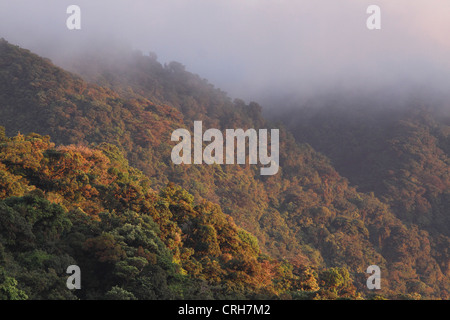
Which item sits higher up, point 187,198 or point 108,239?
point 187,198

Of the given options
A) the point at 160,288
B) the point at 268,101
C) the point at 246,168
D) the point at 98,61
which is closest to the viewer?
the point at 160,288

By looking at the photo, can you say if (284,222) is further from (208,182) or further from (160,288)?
(160,288)

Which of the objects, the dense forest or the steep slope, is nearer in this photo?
the steep slope

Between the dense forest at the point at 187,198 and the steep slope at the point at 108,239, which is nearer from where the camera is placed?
the steep slope at the point at 108,239

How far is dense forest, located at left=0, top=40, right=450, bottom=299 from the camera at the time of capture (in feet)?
78.4

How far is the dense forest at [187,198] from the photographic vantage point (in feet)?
78.4

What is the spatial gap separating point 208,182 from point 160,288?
4314 centimetres

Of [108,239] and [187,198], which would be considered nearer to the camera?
[108,239]

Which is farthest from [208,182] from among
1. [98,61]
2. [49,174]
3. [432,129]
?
[432,129]

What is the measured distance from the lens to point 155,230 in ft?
93.4

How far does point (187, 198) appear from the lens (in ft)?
111

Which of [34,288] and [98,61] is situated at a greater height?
[98,61]
